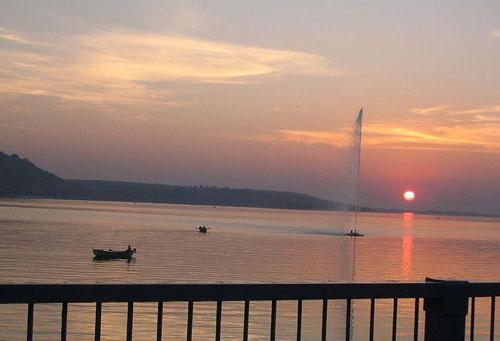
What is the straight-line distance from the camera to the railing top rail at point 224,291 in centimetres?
529

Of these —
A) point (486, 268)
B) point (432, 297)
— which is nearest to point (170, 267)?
point (486, 268)

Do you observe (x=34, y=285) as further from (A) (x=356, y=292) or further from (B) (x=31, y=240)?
(B) (x=31, y=240)

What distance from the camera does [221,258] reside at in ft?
258

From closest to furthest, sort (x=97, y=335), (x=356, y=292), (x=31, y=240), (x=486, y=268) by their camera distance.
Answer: (x=97, y=335) < (x=356, y=292) < (x=486, y=268) < (x=31, y=240)

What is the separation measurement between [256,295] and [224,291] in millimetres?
236

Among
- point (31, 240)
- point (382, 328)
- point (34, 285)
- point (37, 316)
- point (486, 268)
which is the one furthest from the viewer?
point (31, 240)

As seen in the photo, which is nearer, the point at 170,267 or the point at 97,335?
the point at 97,335

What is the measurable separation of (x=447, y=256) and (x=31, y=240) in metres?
46.3

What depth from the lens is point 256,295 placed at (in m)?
5.90

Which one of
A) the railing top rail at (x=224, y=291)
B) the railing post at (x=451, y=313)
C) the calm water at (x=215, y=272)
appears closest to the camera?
the railing top rail at (x=224, y=291)

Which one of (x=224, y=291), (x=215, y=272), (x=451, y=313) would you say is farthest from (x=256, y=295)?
(x=215, y=272)

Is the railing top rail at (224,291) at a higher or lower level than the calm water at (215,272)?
higher

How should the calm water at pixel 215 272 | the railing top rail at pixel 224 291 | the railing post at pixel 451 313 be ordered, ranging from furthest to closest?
1. the calm water at pixel 215 272
2. the railing post at pixel 451 313
3. the railing top rail at pixel 224 291

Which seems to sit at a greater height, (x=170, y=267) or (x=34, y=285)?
(x=34, y=285)
